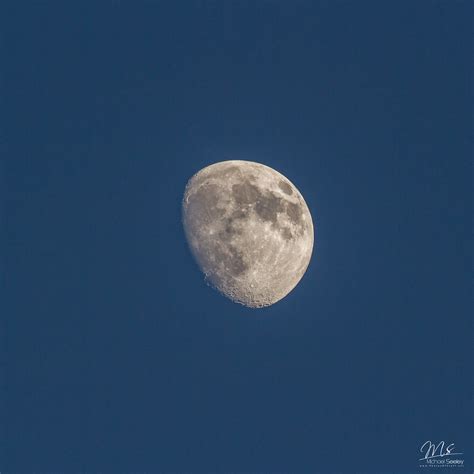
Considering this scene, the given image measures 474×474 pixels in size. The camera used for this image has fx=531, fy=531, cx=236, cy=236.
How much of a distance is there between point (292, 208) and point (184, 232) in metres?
8.35

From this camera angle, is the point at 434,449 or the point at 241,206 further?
the point at 434,449

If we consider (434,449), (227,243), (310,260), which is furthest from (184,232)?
(434,449)

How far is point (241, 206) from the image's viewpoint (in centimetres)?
3866

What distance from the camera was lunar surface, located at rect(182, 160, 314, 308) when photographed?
38.5 metres

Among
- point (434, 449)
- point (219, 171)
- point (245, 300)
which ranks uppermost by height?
point (219, 171)

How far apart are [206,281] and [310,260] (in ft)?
28.3

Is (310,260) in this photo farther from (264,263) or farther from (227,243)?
(227,243)

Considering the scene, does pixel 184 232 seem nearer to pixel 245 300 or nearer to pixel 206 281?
pixel 206 281

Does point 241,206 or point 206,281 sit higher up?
point 241,206

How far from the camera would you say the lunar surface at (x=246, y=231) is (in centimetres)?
3853

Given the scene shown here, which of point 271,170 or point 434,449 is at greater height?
point 271,170

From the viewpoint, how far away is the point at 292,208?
4009cm

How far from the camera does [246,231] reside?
38344 mm

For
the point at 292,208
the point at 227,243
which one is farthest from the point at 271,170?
the point at 227,243
